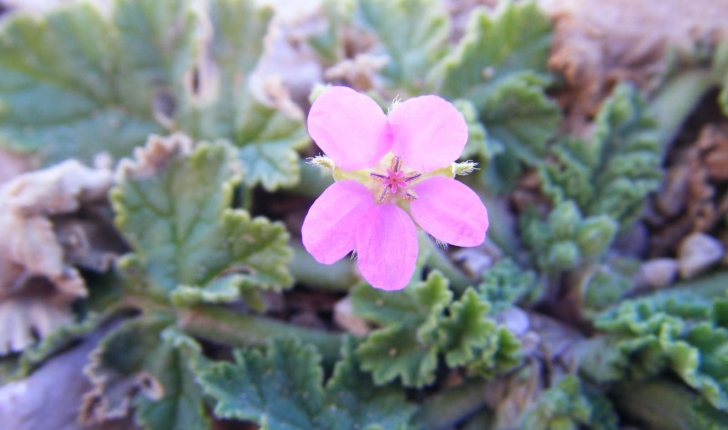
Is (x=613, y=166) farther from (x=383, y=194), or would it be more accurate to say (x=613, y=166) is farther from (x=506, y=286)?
(x=383, y=194)

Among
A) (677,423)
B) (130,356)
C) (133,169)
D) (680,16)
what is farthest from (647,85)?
(130,356)

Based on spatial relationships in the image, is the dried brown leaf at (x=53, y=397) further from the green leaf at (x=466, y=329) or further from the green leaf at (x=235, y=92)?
the green leaf at (x=466, y=329)

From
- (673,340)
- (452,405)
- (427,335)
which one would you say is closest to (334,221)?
(427,335)

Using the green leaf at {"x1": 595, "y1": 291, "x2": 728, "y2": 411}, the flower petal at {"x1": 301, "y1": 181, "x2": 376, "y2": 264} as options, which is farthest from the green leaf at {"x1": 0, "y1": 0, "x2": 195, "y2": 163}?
the green leaf at {"x1": 595, "y1": 291, "x2": 728, "y2": 411}

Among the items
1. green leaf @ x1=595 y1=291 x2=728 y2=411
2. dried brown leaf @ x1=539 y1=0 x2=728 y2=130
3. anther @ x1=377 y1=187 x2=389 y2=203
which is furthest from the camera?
dried brown leaf @ x1=539 y1=0 x2=728 y2=130

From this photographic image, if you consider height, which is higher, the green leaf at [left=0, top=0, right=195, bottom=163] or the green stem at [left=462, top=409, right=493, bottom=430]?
the green leaf at [left=0, top=0, right=195, bottom=163]

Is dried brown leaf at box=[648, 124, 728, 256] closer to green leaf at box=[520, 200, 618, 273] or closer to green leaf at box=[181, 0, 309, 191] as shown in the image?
green leaf at box=[520, 200, 618, 273]
